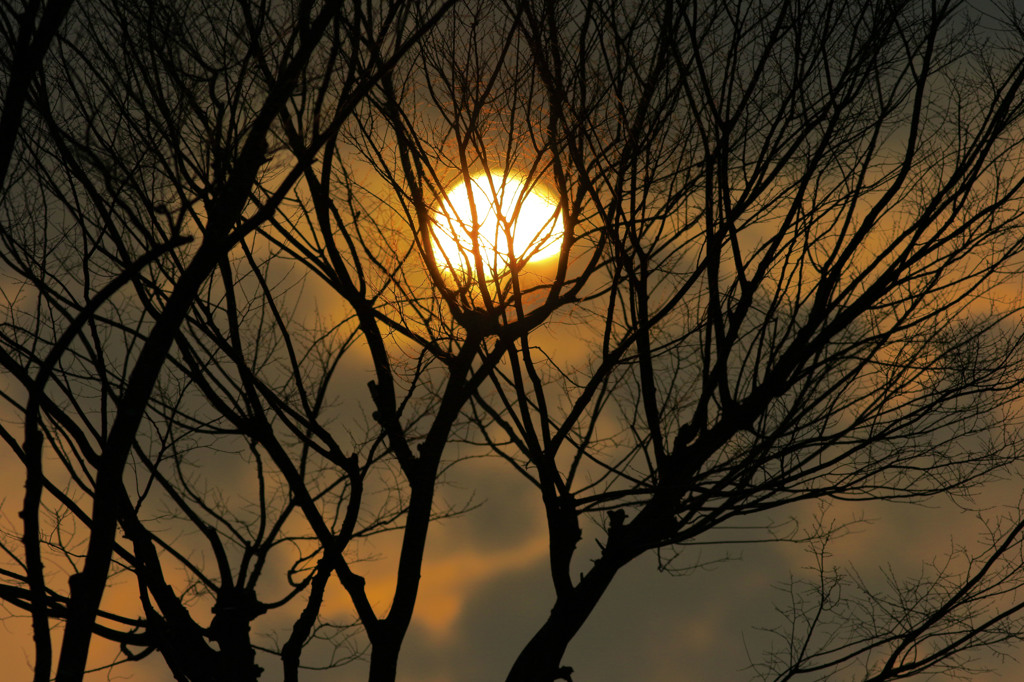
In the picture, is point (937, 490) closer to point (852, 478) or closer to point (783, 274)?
point (852, 478)

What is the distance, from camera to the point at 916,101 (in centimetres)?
356

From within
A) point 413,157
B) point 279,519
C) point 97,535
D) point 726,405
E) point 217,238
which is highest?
point 413,157

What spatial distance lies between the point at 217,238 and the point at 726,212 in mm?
2323

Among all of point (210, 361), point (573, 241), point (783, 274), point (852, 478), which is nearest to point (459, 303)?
point (573, 241)

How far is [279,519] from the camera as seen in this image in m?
4.62

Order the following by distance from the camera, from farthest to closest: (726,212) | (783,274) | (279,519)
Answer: (279,519) < (783,274) < (726,212)

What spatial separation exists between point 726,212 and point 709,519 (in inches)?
55.5

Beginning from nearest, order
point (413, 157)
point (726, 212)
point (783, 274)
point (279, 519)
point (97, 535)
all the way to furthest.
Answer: point (97, 535)
point (726, 212)
point (783, 274)
point (413, 157)
point (279, 519)

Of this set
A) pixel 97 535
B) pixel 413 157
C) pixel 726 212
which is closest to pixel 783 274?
pixel 726 212

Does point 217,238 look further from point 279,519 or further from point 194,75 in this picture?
point 279,519

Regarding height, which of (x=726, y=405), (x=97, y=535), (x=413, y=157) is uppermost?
(x=413, y=157)

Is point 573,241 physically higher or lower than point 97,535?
higher

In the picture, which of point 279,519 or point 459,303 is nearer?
point 459,303

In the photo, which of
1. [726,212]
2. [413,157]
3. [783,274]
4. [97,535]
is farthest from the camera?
[413,157]
